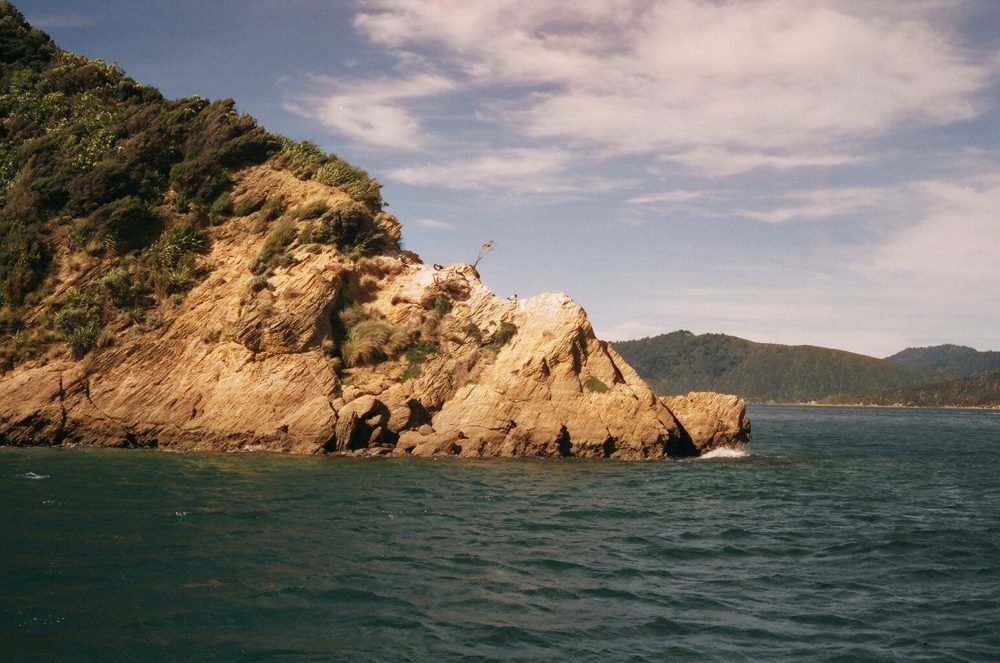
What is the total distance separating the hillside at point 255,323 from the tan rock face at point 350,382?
0.08 m

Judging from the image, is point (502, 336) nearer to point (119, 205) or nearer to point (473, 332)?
point (473, 332)

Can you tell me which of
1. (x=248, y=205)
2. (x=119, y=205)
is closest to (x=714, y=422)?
(x=248, y=205)

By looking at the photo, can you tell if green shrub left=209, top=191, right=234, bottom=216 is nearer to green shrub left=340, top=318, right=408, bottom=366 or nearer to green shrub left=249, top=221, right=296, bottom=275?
green shrub left=249, top=221, right=296, bottom=275

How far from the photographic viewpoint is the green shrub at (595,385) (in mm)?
29453

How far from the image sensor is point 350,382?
2905 cm

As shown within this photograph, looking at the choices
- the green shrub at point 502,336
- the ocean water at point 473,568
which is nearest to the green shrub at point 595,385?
the green shrub at point 502,336

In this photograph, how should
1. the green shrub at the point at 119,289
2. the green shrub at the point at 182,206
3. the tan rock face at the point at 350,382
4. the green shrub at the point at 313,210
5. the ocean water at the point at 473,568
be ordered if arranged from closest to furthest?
the ocean water at the point at 473,568
the tan rock face at the point at 350,382
the green shrub at the point at 119,289
the green shrub at the point at 313,210
the green shrub at the point at 182,206

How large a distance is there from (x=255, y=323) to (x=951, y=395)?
191 meters

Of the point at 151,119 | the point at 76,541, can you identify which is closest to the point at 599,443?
the point at 76,541

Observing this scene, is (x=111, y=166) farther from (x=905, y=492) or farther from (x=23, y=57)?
(x=905, y=492)

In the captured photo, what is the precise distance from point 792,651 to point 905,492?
1572cm

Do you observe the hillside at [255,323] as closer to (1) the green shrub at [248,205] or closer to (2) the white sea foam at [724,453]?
(1) the green shrub at [248,205]

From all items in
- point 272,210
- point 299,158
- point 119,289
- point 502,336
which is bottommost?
point 502,336

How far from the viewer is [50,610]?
851cm
